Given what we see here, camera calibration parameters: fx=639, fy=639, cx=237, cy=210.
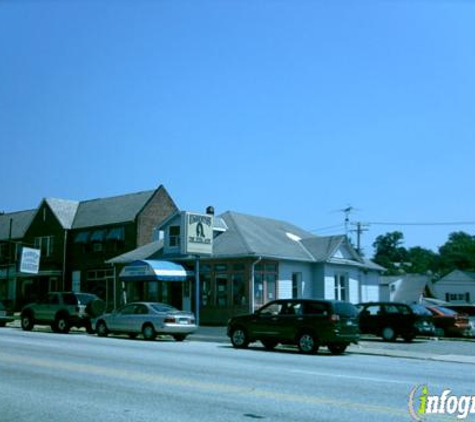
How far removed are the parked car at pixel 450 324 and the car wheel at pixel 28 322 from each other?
18142mm

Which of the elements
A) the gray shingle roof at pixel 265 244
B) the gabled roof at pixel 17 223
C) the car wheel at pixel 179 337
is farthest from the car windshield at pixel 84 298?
the gabled roof at pixel 17 223

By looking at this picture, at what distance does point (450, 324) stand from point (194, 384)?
1893 cm

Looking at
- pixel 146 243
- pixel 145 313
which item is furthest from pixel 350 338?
pixel 146 243

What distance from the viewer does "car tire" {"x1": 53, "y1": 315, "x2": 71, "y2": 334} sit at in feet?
91.4

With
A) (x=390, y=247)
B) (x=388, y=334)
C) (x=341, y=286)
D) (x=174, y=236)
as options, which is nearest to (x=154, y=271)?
(x=174, y=236)

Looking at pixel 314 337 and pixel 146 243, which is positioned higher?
pixel 146 243

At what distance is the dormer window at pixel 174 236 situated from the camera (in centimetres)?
3659

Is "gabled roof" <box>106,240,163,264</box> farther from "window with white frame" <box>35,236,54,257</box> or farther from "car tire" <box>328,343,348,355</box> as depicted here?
"car tire" <box>328,343,348,355</box>

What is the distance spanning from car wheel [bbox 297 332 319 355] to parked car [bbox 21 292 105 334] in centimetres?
1145

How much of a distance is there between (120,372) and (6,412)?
168 inches

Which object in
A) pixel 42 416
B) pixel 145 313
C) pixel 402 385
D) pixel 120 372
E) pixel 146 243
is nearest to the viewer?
pixel 42 416

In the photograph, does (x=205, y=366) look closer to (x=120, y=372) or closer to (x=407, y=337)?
(x=120, y=372)

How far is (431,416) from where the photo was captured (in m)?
8.72

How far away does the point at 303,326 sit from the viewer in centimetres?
1950
